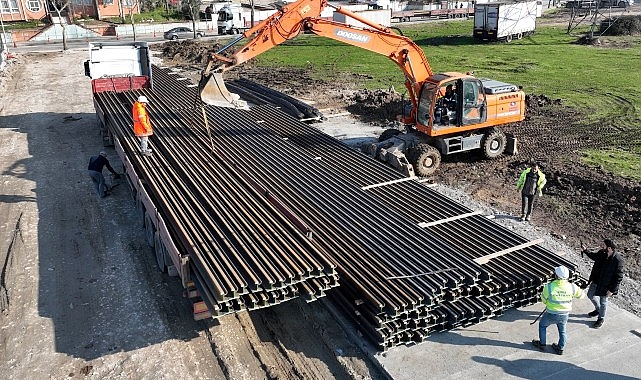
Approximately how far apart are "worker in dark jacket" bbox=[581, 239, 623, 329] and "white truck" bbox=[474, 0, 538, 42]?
3348 centimetres

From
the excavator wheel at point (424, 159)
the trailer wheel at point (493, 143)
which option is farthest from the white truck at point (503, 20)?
the excavator wheel at point (424, 159)

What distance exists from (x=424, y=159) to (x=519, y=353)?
749cm

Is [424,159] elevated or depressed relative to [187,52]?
depressed

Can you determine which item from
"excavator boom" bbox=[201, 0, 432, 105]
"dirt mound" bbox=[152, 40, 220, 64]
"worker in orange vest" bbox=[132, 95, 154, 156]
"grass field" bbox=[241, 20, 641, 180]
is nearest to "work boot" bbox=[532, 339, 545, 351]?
"excavator boom" bbox=[201, 0, 432, 105]

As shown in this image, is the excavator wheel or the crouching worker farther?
the excavator wheel

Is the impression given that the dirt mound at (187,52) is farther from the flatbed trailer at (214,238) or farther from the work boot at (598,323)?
the work boot at (598,323)

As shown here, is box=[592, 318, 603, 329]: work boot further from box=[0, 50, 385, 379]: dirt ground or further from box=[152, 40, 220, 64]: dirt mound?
box=[152, 40, 220, 64]: dirt mound

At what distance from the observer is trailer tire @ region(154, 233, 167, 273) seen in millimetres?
9456

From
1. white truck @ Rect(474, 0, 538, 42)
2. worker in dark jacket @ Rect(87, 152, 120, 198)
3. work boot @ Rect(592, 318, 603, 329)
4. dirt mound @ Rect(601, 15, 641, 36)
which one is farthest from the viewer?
dirt mound @ Rect(601, 15, 641, 36)

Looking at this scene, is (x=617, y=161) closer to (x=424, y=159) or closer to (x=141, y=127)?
(x=424, y=159)

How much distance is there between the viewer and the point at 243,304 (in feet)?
23.9

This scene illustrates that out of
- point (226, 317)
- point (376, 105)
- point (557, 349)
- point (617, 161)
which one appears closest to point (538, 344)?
point (557, 349)

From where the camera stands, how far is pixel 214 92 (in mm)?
12438

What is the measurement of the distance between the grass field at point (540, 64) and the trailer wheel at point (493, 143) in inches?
97.9
